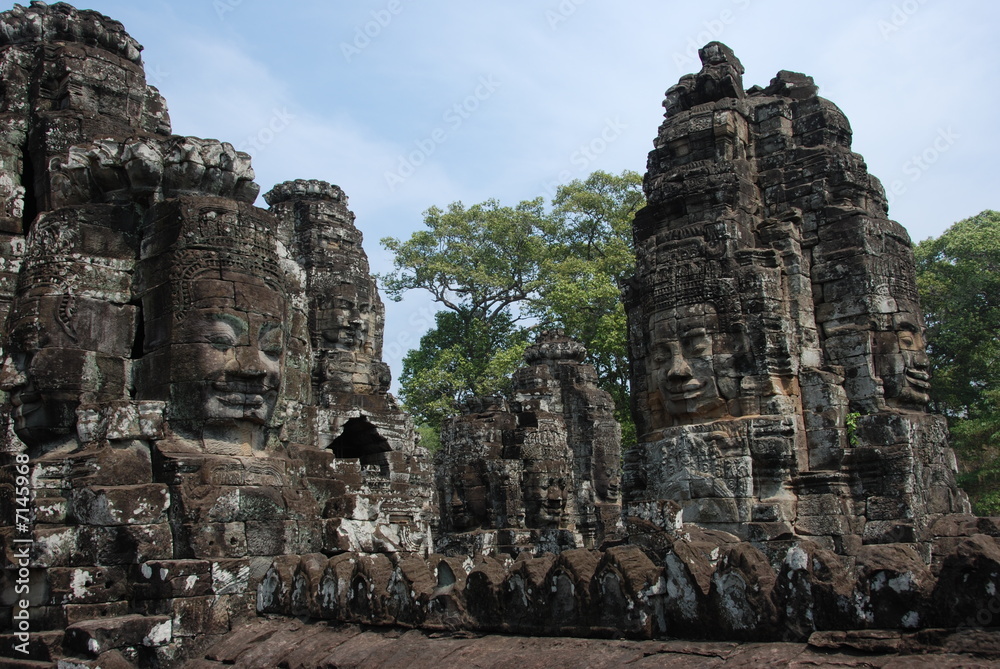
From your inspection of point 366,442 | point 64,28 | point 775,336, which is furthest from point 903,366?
point 64,28

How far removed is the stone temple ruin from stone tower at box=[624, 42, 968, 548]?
0.13 feet

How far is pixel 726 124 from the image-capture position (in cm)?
1259

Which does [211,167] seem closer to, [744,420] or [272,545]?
[272,545]

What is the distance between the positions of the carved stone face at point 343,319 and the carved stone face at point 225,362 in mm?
10369

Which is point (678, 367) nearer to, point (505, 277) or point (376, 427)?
point (376, 427)

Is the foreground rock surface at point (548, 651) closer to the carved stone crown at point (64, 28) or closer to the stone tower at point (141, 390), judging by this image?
the stone tower at point (141, 390)

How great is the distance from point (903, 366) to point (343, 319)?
1017 cm

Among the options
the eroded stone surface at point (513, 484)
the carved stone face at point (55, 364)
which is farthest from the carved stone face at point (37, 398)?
the eroded stone surface at point (513, 484)

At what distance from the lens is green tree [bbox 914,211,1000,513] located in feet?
75.3

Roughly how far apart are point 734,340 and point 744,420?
103cm

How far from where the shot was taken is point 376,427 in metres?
16.4

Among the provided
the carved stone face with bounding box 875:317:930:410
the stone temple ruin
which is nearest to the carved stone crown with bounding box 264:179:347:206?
the stone temple ruin

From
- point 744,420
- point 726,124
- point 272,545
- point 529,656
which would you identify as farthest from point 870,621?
point 726,124

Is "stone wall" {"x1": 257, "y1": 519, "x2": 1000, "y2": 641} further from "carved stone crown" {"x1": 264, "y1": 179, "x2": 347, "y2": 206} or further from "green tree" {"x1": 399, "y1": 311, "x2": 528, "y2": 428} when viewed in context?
"green tree" {"x1": 399, "y1": 311, "x2": 528, "y2": 428}
